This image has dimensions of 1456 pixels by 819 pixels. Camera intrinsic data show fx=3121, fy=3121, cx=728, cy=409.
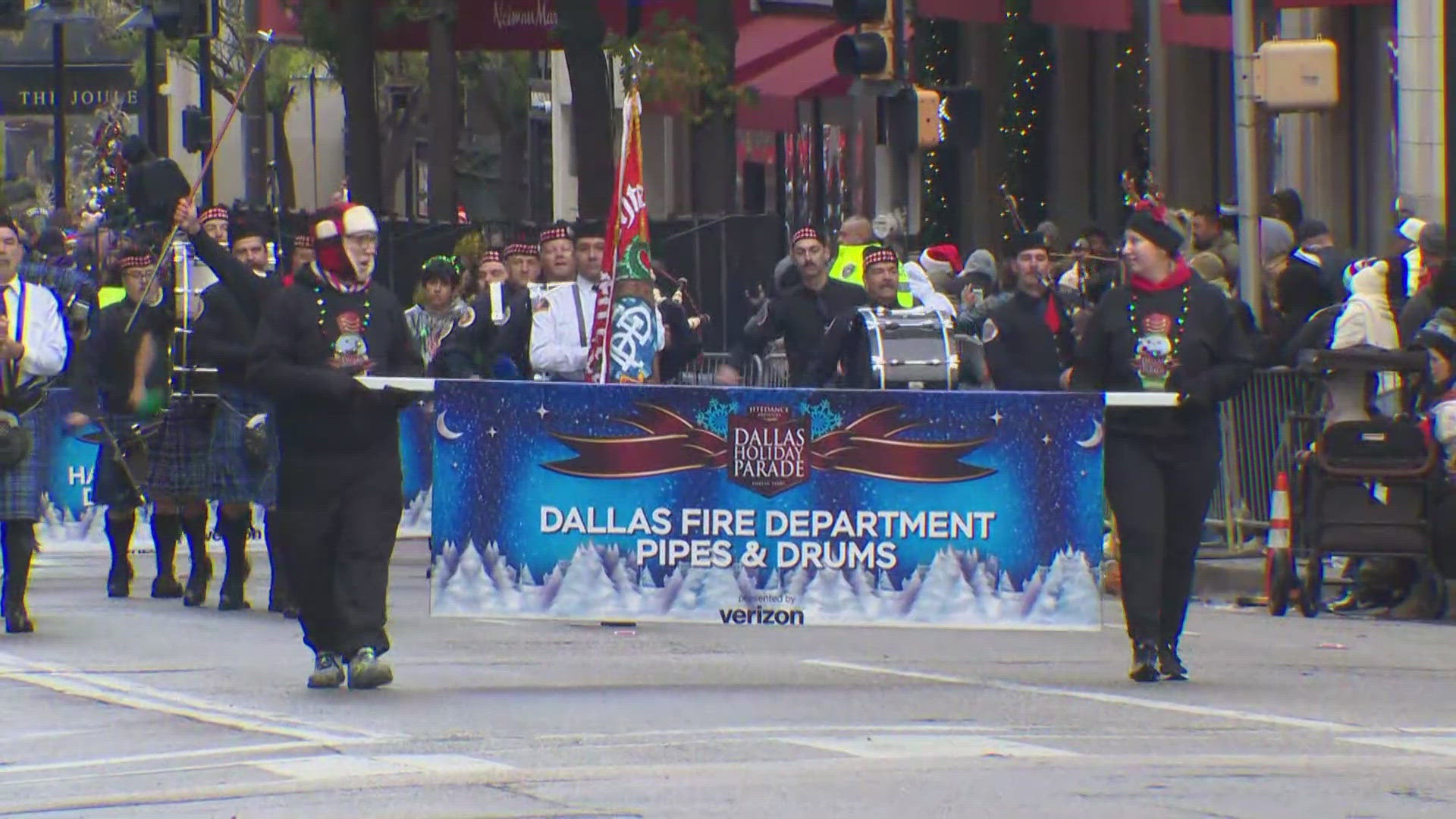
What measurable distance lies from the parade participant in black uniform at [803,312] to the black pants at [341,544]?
15.8 feet

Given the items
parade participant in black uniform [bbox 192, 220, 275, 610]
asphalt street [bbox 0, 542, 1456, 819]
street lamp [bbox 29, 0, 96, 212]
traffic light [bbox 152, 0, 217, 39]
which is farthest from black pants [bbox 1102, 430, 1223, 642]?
street lamp [bbox 29, 0, 96, 212]

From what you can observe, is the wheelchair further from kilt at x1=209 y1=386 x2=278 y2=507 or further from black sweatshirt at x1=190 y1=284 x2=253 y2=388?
black sweatshirt at x1=190 y1=284 x2=253 y2=388

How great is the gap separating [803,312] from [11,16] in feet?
25.1

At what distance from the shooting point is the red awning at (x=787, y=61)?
31844 millimetres

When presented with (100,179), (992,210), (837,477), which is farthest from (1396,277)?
(100,179)

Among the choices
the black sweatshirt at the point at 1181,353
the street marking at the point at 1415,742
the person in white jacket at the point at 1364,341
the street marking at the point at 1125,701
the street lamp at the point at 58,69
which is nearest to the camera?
the street marking at the point at 1415,742

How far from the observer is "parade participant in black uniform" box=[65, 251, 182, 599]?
51.9ft

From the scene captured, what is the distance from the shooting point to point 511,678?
1227 centimetres

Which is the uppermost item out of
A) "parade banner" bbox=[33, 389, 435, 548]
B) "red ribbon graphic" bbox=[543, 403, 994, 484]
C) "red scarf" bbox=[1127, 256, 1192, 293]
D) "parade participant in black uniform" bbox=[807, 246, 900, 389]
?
"red scarf" bbox=[1127, 256, 1192, 293]

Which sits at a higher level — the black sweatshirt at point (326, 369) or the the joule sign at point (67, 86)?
the the joule sign at point (67, 86)

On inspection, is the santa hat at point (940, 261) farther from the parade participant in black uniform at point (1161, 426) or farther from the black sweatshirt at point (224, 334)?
the parade participant in black uniform at point (1161, 426)

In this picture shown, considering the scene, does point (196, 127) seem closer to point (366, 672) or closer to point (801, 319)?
point (801, 319)

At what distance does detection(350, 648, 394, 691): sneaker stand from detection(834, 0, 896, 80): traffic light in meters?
8.14

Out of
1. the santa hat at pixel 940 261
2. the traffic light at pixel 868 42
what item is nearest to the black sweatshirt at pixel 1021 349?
the traffic light at pixel 868 42
